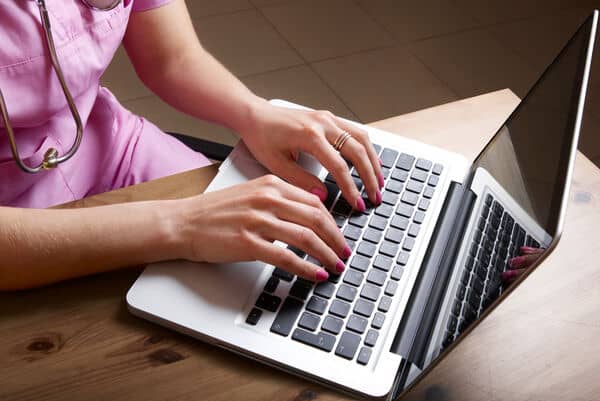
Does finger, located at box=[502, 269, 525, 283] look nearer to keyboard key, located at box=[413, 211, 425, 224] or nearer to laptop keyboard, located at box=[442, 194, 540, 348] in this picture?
laptop keyboard, located at box=[442, 194, 540, 348]

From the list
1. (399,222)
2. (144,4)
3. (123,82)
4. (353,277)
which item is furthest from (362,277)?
(123,82)

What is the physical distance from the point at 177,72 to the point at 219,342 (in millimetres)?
488

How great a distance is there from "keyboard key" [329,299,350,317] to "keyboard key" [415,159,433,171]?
26 cm

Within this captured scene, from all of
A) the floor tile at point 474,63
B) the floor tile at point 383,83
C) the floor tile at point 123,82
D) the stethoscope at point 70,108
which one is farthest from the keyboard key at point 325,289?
the floor tile at point 474,63

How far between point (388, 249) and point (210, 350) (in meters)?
0.24

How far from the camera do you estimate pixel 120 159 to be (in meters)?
1.04

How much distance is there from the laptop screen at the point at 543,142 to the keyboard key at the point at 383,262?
16cm

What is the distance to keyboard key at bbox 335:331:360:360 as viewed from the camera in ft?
2.18

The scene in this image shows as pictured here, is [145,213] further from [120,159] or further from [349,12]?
[349,12]

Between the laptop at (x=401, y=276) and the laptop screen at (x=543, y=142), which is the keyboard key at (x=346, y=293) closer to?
the laptop at (x=401, y=276)

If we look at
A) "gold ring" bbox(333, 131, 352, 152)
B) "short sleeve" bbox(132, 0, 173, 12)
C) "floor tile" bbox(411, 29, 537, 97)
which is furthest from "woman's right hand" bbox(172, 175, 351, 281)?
"floor tile" bbox(411, 29, 537, 97)

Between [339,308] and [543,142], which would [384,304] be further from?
[543,142]

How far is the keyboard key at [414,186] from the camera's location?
87 cm

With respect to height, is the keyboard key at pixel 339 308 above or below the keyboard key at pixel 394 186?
above
